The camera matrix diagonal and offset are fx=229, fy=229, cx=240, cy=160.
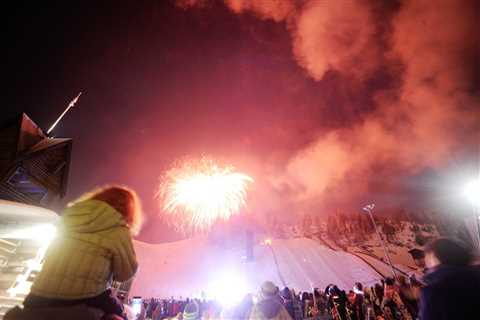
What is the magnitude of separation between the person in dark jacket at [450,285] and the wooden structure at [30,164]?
17217 mm

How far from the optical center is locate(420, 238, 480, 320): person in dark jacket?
2.63m

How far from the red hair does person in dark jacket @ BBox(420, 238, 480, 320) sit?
11.9 ft

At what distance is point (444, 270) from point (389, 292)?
392 inches

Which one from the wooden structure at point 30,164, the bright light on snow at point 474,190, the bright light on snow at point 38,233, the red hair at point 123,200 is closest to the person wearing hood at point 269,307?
the red hair at point 123,200

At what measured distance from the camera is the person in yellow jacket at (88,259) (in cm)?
183

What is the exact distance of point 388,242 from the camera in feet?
240

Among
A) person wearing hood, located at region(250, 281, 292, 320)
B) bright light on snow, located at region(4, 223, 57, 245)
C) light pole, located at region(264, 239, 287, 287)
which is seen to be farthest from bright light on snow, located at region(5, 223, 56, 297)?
light pole, located at region(264, 239, 287, 287)

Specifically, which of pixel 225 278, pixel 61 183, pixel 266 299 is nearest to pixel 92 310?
pixel 266 299

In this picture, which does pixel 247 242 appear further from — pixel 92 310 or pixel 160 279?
pixel 92 310

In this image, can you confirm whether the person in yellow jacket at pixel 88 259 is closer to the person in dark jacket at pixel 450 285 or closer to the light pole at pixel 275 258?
the person in dark jacket at pixel 450 285

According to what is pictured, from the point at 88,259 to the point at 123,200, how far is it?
607 millimetres

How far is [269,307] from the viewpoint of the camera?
5453mm

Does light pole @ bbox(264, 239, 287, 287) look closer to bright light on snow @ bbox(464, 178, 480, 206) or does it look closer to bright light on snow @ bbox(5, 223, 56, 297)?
bright light on snow @ bbox(464, 178, 480, 206)

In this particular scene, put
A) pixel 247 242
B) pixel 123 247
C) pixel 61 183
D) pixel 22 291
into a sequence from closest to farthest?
pixel 123 247 → pixel 22 291 → pixel 61 183 → pixel 247 242
